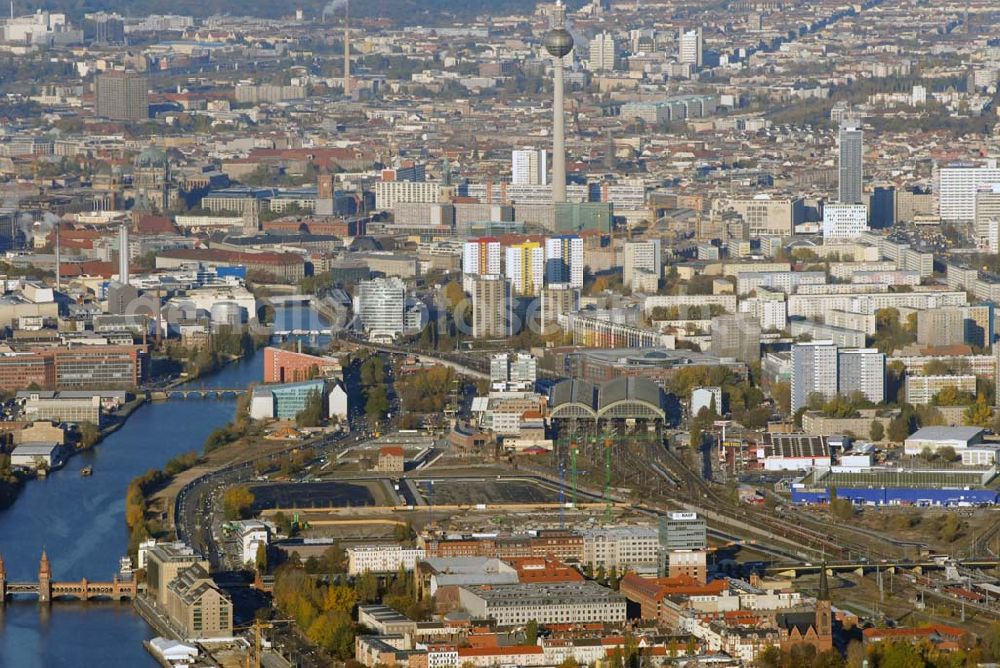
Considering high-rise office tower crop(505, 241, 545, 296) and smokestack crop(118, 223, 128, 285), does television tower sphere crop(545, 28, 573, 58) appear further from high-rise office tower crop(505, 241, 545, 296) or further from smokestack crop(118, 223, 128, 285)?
smokestack crop(118, 223, 128, 285)

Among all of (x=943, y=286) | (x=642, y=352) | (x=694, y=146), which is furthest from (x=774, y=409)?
(x=694, y=146)

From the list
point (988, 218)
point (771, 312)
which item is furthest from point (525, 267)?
point (988, 218)

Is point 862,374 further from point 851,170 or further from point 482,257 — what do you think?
point 851,170

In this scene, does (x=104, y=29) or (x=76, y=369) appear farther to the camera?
(x=104, y=29)

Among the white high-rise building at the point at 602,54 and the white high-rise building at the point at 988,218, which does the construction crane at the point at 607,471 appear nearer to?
the white high-rise building at the point at 988,218

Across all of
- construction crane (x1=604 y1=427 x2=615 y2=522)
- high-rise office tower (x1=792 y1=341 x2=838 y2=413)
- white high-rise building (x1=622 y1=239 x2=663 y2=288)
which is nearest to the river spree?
construction crane (x1=604 y1=427 x2=615 y2=522)

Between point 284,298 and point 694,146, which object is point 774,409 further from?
point 694,146

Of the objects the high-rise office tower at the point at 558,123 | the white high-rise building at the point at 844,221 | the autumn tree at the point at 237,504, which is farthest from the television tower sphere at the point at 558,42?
the autumn tree at the point at 237,504
